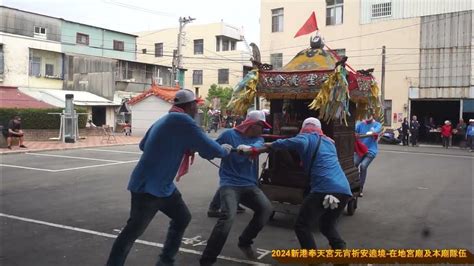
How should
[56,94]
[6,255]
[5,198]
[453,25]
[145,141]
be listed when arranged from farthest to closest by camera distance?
[56,94] < [453,25] < [5,198] < [6,255] < [145,141]

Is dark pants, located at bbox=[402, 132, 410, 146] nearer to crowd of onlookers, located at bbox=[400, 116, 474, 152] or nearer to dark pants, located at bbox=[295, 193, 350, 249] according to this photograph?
crowd of onlookers, located at bbox=[400, 116, 474, 152]

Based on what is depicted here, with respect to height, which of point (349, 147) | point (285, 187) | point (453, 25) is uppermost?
point (453, 25)

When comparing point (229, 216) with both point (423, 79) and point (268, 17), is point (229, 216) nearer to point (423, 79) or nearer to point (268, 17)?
point (423, 79)

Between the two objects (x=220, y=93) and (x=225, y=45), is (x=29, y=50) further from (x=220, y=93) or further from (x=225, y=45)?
(x=225, y=45)

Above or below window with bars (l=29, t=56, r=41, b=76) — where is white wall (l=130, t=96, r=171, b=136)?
below

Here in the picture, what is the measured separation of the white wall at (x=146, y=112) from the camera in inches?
1046

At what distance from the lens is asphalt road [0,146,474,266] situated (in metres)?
5.16

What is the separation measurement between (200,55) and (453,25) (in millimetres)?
27528

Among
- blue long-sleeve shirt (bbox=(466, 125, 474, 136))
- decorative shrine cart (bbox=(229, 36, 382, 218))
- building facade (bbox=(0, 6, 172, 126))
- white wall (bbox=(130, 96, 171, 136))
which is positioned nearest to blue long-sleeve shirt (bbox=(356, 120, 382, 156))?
decorative shrine cart (bbox=(229, 36, 382, 218))

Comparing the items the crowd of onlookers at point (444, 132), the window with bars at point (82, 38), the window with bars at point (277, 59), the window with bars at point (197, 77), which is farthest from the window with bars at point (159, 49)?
the crowd of onlookers at point (444, 132)

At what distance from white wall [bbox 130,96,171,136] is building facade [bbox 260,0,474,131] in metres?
10.00

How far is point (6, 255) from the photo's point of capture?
4.95 meters

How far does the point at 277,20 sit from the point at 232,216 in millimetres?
29370

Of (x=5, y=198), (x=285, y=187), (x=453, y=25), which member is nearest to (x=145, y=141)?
(x=285, y=187)
